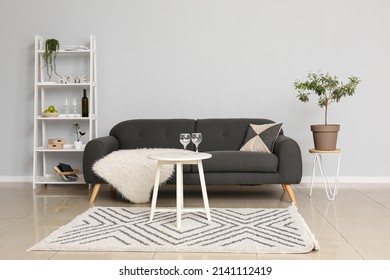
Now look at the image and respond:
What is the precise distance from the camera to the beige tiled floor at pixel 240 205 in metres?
3.12

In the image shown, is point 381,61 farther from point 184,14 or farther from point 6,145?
point 6,145

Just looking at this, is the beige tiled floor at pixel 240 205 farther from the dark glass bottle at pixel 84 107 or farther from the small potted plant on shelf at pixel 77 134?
the dark glass bottle at pixel 84 107

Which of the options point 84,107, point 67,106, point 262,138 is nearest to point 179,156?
point 262,138

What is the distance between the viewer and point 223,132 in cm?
555

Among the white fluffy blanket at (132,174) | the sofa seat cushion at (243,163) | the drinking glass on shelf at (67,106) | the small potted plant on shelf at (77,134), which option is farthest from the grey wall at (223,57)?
the white fluffy blanket at (132,174)

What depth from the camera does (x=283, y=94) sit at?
5.98 metres

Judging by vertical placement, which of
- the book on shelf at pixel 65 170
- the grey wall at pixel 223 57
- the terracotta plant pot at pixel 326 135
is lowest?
the book on shelf at pixel 65 170

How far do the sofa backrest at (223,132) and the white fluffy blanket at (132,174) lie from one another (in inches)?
34.3

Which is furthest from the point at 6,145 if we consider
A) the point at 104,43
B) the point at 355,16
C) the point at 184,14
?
the point at 355,16

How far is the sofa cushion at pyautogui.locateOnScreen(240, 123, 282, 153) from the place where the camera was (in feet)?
16.8

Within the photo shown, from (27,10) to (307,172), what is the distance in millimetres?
3766

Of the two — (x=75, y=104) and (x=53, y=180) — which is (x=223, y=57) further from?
(x=53, y=180)

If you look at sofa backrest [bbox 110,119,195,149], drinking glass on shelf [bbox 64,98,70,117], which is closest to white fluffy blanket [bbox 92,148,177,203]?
sofa backrest [bbox 110,119,195,149]

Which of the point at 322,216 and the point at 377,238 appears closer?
the point at 377,238
